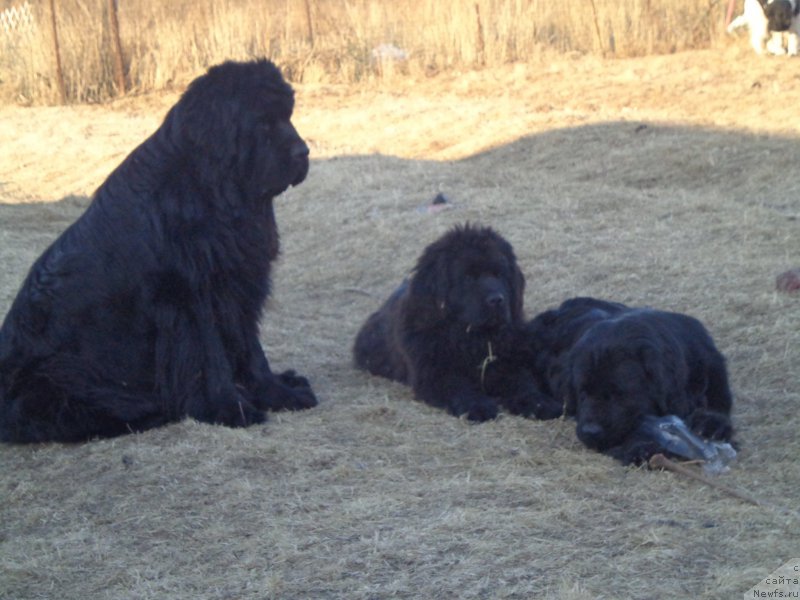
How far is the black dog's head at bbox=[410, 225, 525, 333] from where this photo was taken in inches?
228

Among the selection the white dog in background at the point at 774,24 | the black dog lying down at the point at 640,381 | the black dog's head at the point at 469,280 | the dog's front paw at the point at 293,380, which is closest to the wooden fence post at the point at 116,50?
the white dog in background at the point at 774,24

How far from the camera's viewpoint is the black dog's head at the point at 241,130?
5508 millimetres

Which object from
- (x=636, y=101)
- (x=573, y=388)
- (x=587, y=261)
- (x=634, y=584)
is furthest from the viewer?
(x=636, y=101)

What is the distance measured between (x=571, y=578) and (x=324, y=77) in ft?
53.7

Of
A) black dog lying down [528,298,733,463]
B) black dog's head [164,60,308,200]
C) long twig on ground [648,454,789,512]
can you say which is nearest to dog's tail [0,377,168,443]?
black dog's head [164,60,308,200]

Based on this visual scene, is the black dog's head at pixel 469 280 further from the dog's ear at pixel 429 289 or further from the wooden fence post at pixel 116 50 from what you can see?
the wooden fence post at pixel 116 50

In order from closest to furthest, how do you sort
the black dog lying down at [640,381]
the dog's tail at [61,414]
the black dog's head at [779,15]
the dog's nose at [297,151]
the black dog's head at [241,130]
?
the black dog lying down at [640,381] → the dog's tail at [61,414] → the black dog's head at [241,130] → the dog's nose at [297,151] → the black dog's head at [779,15]

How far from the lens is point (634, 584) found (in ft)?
11.3

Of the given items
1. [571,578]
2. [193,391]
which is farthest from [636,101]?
[571,578]

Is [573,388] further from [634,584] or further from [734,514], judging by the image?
[634,584]

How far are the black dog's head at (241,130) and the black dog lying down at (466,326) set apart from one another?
3.24 feet

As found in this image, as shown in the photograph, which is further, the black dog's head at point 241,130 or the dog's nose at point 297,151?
the dog's nose at point 297,151

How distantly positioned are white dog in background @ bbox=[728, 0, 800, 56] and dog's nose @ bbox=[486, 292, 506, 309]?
12.1 m

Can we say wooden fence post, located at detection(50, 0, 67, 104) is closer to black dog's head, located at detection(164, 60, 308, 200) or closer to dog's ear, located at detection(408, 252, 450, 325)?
black dog's head, located at detection(164, 60, 308, 200)
